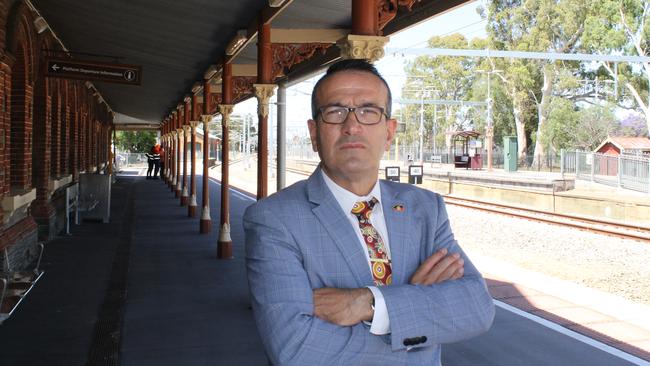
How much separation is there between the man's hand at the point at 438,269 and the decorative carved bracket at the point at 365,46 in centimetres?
253

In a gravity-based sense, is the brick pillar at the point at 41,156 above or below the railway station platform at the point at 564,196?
above

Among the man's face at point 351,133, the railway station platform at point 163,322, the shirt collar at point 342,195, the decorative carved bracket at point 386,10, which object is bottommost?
the railway station platform at point 163,322

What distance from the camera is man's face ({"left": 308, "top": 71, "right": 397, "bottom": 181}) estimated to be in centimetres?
182

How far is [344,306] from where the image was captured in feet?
5.45

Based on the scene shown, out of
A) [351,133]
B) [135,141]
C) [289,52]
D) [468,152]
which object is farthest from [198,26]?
[135,141]

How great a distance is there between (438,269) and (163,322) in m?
4.54

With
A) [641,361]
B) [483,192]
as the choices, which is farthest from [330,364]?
[483,192]

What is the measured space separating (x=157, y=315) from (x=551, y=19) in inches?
1517

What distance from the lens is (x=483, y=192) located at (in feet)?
82.3

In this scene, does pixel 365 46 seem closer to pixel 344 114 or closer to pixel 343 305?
pixel 344 114

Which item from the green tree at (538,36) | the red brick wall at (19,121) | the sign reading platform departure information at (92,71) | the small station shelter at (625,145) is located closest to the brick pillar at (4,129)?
the red brick wall at (19,121)

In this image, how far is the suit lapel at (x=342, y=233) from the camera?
5.80ft

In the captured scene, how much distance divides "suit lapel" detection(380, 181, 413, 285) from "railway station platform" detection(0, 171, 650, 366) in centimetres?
320

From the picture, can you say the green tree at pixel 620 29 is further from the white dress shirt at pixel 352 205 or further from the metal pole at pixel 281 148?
the white dress shirt at pixel 352 205
